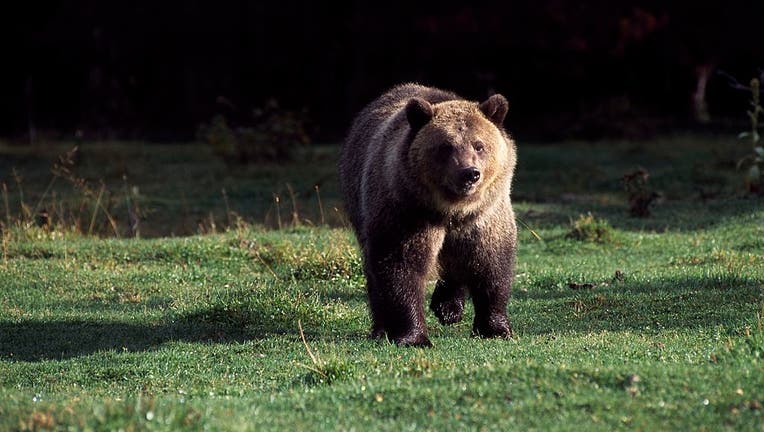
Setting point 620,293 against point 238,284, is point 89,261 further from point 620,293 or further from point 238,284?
point 620,293

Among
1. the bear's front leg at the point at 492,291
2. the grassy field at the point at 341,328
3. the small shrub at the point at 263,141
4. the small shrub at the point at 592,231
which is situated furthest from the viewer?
A: the small shrub at the point at 263,141

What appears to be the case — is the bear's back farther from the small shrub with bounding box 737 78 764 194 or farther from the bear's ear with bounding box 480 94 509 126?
the small shrub with bounding box 737 78 764 194

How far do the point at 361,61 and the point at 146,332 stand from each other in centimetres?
2095

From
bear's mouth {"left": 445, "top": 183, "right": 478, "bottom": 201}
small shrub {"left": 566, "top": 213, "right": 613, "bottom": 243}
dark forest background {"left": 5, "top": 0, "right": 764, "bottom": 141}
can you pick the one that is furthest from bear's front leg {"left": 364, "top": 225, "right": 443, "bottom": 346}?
dark forest background {"left": 5, "top": 0, "right": 764, "bottom": 141}

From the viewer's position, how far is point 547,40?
2867cm

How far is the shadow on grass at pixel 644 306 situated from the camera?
924cm

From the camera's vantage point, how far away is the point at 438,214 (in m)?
8.59

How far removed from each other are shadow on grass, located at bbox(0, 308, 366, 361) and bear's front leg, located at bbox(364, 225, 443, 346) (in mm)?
638

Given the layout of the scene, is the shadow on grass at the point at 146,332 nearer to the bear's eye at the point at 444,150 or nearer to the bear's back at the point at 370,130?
the bear's back at the point at 370,130

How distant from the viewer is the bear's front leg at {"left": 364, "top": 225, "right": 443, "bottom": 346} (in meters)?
8.64

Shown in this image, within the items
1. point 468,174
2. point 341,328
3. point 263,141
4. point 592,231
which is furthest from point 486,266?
point 263,141

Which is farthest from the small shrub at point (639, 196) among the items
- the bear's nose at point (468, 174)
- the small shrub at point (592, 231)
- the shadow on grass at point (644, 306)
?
the bear's nose at point (468, 174)

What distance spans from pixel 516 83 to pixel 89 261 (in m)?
18.8

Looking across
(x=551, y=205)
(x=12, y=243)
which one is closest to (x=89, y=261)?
(x=12, y=243)
